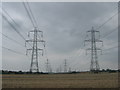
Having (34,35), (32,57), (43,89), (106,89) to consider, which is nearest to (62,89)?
(43,89)

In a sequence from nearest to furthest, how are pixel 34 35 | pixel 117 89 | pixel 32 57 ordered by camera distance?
pixel 117 89 → pixel 34 35 → pixel 32 57

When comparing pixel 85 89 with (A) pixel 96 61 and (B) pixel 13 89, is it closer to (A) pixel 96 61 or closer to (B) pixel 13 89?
(B) pixel 13 89

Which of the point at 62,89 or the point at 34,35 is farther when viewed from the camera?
the point at 34,35

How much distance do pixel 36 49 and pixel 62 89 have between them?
30215mm

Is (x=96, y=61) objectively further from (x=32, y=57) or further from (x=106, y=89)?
(x=106, y=89)

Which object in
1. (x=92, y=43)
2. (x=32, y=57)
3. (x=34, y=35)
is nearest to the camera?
(x=34, y=35)

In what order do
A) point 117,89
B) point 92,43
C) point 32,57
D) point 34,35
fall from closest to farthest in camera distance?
point 117,89 → point 34,35 → point 32,57 → point 92,43

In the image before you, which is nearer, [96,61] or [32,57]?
[32,57]

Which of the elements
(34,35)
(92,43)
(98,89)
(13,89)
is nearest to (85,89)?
(98,89)

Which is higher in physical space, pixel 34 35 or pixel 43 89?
pixel 34 35

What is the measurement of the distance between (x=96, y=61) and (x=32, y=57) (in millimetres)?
14620

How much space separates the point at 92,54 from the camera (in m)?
52.8

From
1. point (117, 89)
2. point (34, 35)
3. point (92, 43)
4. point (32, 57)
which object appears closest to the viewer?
point (117, 89)

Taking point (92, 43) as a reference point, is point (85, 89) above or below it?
below
